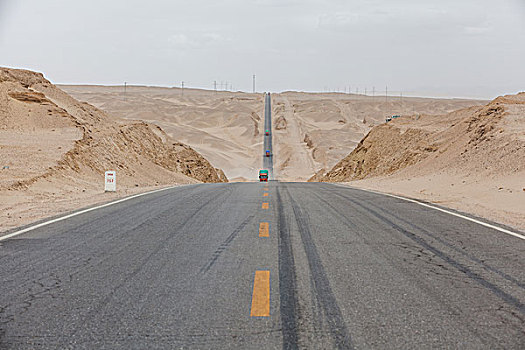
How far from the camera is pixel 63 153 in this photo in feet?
78.0

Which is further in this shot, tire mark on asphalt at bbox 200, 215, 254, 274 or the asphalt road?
tire mark on asphalt at bbox 200, 215, 254, 274

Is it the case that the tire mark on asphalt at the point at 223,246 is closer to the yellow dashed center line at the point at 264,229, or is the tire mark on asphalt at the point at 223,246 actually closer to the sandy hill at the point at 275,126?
the yellow dashed center line at the point at 264,229

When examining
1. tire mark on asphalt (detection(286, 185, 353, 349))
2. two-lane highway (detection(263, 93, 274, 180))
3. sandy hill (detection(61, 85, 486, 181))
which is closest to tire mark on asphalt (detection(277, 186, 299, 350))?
tire mark on asphalt (detection(286, 185, 353, 349))

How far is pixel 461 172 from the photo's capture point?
22891 mm

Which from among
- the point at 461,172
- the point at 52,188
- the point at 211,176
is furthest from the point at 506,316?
the point at 211,176

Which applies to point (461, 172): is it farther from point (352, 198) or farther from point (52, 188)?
point (52, 188)

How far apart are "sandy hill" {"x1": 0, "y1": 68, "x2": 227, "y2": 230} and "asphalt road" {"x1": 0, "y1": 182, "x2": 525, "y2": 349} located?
12.9ft

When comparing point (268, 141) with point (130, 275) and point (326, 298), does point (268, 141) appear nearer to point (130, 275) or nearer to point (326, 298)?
point (130, 275)

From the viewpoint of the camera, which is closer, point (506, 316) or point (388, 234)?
point (506, 316)

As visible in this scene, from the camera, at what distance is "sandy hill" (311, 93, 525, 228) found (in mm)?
15656

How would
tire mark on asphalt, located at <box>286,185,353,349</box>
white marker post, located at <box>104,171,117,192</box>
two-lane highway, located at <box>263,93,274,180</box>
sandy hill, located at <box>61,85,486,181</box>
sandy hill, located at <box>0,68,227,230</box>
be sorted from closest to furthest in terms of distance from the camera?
1. tire mark on asphalt, located at <box>286,185,353,349</box>
2. sandy hill, located at <box>0,68,227,230</box>
3. white marker post, located at <box>104,171,117,192</box>
4. two-lane highway, located at <box>263,93,274,180</box>
5. sandy hill, located at <box>61,85,486,181</box>

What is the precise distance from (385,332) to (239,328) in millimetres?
1275

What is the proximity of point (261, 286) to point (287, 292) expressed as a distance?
1.19 feet

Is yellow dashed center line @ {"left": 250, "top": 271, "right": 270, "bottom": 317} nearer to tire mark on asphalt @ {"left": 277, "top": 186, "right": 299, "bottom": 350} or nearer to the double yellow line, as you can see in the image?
the double yellow line
